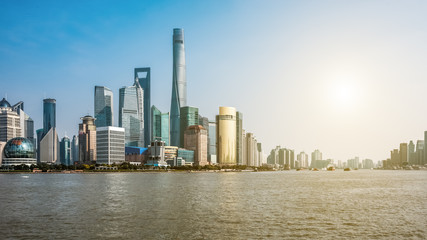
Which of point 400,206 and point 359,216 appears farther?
point 400,206

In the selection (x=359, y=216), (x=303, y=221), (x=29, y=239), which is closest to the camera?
(x=29, y=239)

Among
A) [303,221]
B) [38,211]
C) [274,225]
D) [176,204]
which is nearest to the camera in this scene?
[274,225]

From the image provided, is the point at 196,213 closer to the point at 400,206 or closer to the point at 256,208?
the point at 256,208

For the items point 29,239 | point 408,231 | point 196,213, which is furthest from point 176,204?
point 408,231

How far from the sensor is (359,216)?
6631 cm

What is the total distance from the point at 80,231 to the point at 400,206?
62.4 meters

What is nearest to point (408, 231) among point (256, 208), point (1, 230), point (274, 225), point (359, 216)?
point (359, 216)

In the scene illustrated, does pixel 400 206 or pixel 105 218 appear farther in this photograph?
pixel 400 206

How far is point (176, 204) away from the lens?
8038 cm

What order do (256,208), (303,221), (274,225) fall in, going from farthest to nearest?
(256,208)
(303,221)
(274,225)

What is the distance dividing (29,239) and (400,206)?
6849 cm

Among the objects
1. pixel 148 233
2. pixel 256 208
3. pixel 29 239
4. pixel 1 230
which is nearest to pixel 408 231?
pixel 256 208

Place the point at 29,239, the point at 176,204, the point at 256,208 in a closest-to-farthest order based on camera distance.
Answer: the point at 29,239
the point at 256,208
the point at 176,204

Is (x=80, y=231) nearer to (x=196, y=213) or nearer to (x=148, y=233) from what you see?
(x=148, y=233)
